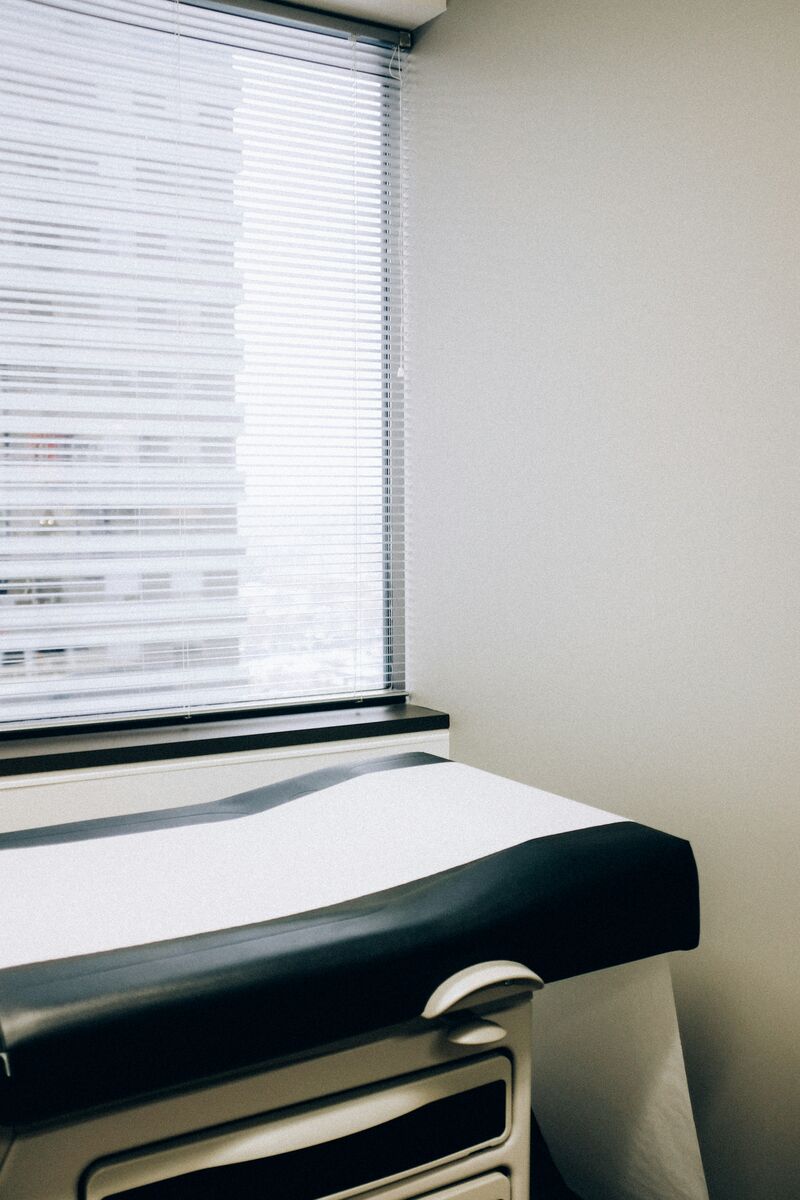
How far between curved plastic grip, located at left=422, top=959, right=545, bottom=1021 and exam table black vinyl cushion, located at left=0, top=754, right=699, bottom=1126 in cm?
1

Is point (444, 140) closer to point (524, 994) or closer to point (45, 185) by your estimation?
point (45, 185)

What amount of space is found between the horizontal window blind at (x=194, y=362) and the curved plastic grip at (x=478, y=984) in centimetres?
122

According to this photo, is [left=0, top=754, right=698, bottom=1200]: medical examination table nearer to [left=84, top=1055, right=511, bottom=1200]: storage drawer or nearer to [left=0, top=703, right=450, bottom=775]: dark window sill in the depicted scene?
A: [left=84, top=1055, right=511, bottom=1200]: storage drawer

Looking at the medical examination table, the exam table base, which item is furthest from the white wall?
the exam table base

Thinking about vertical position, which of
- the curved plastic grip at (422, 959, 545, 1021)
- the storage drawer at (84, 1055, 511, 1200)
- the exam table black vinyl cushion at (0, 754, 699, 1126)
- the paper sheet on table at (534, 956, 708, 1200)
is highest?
the exam table black vinyl cushion at (0, 754, 699, 1126)

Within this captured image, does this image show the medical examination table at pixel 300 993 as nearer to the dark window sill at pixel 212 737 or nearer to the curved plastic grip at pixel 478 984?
the curved plastic grip at pixel 478 984

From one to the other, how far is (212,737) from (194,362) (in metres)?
0.78

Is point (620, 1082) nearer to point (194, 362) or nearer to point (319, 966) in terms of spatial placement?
point (319, 966)

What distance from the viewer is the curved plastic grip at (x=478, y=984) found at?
94 cm

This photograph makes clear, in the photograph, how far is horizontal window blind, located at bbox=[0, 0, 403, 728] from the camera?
6.26ft

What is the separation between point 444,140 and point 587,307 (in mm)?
647

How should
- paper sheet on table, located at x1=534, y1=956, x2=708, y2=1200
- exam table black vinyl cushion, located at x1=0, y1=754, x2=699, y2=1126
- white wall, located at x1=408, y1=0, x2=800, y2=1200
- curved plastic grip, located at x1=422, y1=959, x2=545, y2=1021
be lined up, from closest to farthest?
exam table black vinyl cushion, located at x1=0, y1=754, x2=699, y2=1126 → curved plastic grip, located at x1=422, y1=959, x2=545, y2=1021 → paper sheet on table, located at x1=534, y1=956, x2=708, y2=1200 → white wall, located at x1=408, y1=0, x2=800, y2=1200

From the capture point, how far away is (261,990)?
0.87 metres

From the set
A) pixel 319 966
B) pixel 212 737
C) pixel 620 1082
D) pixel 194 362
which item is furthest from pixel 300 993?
pixel 194 362
